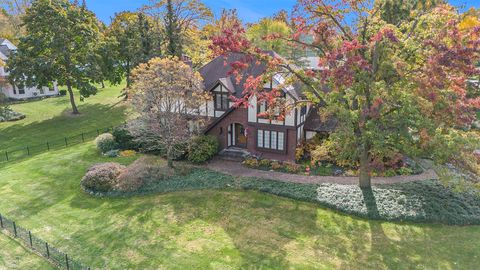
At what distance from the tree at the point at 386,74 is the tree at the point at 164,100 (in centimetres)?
547

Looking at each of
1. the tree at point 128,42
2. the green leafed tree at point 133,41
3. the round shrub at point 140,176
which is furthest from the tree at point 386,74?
the tree at point 128,42

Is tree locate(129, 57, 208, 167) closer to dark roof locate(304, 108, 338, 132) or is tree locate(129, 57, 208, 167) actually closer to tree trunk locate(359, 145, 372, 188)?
dark roof locate(304, 108, 338, 132)

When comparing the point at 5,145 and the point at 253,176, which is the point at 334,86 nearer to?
the point at 253,176

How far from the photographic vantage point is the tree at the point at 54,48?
39219 millimetres

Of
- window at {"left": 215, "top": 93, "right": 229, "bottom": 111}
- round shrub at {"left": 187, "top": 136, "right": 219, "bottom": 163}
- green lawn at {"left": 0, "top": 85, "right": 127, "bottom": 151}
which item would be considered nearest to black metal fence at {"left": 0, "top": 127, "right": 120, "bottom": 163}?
green lawn at {"left": 0, "top": 85, "right": 127, "bottom": 151}

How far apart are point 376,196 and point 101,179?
1705cm

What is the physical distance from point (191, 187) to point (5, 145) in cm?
2325

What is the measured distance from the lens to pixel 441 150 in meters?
16.6

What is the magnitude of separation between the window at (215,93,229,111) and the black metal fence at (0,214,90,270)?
16.1 metres

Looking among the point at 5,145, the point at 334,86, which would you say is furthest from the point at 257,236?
the point at 5,145

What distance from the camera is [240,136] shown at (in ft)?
98.5

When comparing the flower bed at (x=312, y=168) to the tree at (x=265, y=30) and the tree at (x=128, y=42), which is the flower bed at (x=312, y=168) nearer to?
the tree at (x=128, y=42)

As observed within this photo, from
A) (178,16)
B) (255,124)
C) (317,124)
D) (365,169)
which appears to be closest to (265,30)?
(178,16)

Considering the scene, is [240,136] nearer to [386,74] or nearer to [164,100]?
[164,100]
